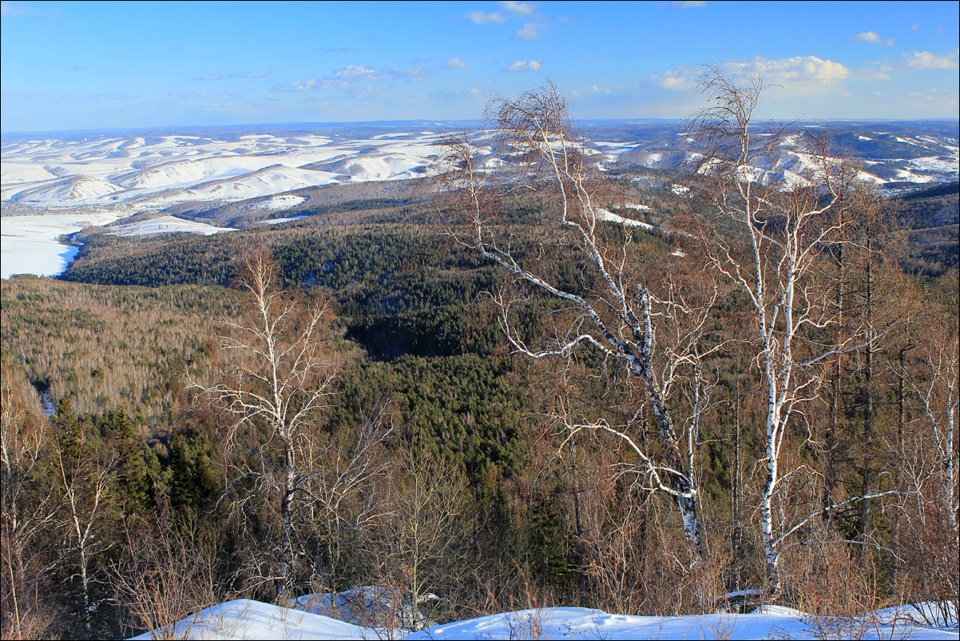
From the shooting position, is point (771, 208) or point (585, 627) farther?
point (771, 208)

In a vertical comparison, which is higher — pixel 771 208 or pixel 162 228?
pixel 771 208

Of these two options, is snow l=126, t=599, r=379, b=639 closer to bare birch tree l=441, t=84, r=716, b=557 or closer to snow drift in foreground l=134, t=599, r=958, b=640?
snow drift in foreground l=134, t=599, r=958, b=640

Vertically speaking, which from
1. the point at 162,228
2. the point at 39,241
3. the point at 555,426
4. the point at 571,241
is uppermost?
the point at 571,241

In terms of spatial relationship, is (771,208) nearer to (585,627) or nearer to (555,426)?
(555,426)

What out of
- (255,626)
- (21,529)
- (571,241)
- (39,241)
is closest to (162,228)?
(39,241)

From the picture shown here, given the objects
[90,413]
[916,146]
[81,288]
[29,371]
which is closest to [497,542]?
[90,413]

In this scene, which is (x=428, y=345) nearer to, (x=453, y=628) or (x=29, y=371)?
(x=29, y=371)
